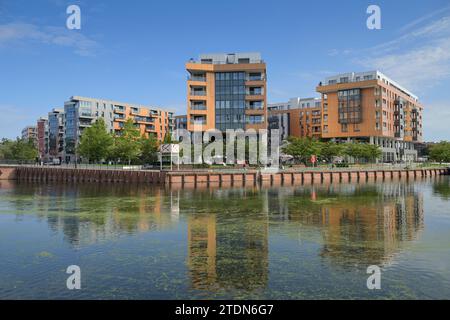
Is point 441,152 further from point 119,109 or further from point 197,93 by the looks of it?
point 119,109

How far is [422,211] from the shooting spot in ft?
125

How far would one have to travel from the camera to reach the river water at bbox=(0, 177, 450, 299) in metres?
16.1

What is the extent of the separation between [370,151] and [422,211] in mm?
74345

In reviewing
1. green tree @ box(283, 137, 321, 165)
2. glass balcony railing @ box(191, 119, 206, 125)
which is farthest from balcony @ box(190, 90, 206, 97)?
green tree @ box(283, 137, 321, 165)

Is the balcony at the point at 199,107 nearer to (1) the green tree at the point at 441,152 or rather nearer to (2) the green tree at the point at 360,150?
(2) the green tree at the point at 360,150

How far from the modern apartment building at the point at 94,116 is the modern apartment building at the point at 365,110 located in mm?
67058

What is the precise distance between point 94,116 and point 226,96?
2922 inches

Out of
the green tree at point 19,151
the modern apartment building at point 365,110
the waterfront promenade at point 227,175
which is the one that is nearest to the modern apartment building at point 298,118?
the modern apartment building at point 365,110

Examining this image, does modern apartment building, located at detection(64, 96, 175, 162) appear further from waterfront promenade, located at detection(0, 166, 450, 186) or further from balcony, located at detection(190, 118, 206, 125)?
waterfront promenade, located at detection(0, 166, 450, 186)

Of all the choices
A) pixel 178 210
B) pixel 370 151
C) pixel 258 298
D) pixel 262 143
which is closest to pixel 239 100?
pixel 262 143

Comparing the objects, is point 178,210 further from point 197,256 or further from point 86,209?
point 197,256

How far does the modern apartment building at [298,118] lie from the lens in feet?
551

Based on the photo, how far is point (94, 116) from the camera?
159500 millimetres

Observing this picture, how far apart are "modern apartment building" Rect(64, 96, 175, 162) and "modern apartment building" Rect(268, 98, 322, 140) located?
49.5 m
